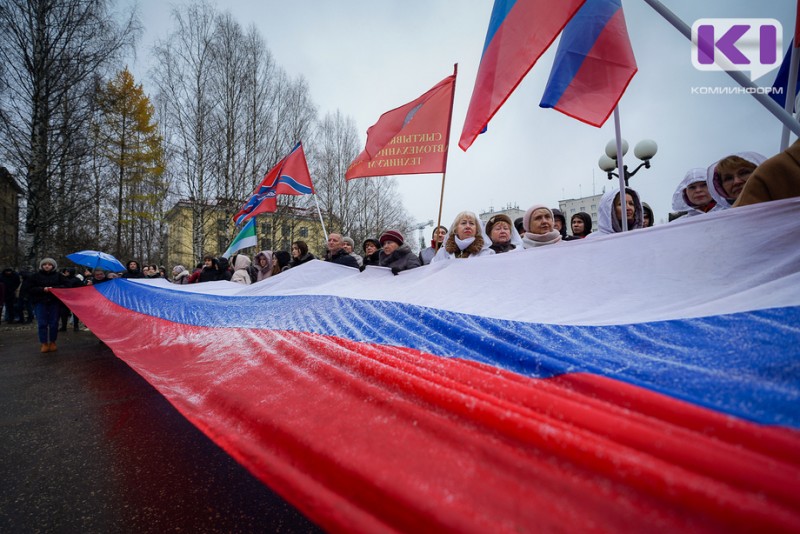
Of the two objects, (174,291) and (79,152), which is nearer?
(174,291)

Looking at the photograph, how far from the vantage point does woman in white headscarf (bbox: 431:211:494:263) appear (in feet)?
10.3

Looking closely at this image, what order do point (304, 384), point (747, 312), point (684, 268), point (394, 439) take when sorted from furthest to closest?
point (684, 268), point (304, 384), point (747, 312), point (394, 439)

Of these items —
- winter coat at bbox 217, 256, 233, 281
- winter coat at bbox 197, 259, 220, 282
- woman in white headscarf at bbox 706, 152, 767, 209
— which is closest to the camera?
woman in white headscarf at bbox 706, 152, 767, 209

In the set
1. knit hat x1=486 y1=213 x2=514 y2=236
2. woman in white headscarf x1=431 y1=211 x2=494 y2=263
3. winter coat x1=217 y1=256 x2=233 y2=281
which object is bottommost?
winter coat x1=217 y1=256 x2=233 y2=281

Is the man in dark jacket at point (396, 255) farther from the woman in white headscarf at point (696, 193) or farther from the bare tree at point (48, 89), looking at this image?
the bare tree at point (48, 89)

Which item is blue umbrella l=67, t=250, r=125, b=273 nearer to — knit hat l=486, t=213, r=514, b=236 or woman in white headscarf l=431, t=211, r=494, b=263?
woman in white headscarf l=431, t=211, r=494, b=263

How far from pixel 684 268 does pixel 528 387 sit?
120cm

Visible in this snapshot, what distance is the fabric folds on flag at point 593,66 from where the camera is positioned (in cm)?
243

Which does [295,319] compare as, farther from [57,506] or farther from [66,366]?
[66,366]

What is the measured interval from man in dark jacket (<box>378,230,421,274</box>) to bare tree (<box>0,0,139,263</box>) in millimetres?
11481

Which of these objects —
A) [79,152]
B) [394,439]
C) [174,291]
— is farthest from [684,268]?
[79,152]

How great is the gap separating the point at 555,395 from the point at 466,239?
93.5 inches

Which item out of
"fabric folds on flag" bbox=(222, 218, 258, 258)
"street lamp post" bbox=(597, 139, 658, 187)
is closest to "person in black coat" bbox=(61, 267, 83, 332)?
"fabric folds on flag" bbox=(222, 218, 258, 258)

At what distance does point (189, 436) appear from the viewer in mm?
2613
